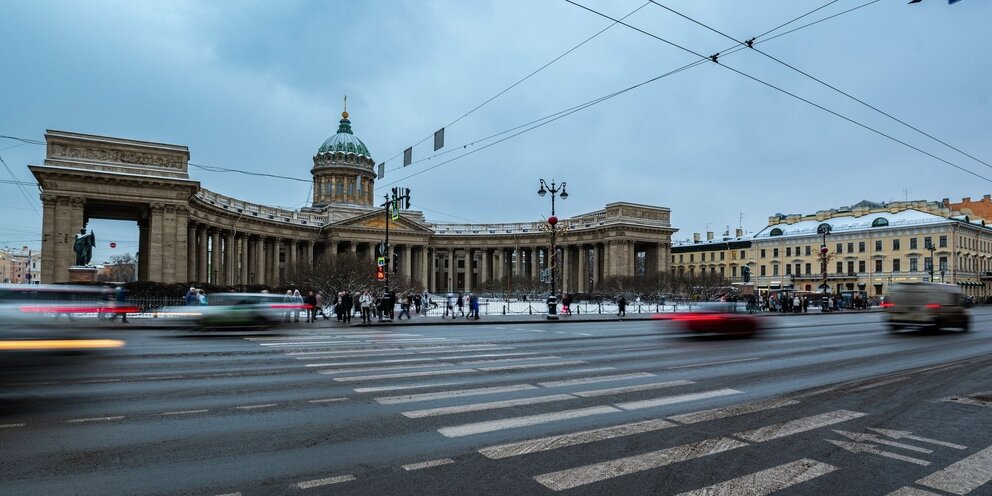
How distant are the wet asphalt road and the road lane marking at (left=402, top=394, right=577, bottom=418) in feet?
0.10

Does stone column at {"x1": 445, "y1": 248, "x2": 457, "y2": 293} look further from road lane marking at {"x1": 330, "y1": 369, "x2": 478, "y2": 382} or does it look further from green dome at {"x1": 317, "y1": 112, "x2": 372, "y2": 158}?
road lane marking at {"x1": 330, "y1": 369, "x2": 478, "y2": 382}

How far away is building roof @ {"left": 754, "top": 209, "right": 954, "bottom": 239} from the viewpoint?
80562 mm

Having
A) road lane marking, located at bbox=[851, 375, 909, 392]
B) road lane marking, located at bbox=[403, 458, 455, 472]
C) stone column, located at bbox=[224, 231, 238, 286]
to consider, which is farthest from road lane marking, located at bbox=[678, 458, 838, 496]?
stone column, located at bbox=[224, 231, 238, 286]

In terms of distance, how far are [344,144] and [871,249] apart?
83.5 meters

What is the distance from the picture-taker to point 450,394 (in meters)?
8.97

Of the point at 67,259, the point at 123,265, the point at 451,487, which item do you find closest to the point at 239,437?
the point at 451,487

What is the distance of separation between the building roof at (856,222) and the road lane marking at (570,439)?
3518 inches

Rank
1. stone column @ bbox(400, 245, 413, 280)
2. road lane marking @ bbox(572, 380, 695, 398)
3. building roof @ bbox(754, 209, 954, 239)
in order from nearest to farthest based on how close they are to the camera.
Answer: road lane marking @ bbox(572, 380, 695, 398) < building roof @ bbox(754, 209, 954, 239) < stone column @ bbox(400, 245, 413, 280)

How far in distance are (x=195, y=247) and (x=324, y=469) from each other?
6348 centimetres

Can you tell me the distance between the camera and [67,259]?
4928cm

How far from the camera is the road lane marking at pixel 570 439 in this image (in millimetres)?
6008

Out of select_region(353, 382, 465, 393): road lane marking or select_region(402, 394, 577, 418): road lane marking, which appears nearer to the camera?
select_region(402, 394, 577, 418): road lane marking

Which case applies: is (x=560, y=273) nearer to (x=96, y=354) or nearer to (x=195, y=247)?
(x=195, y=247)

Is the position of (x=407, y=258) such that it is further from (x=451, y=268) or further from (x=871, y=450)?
(x=871, y=450)
